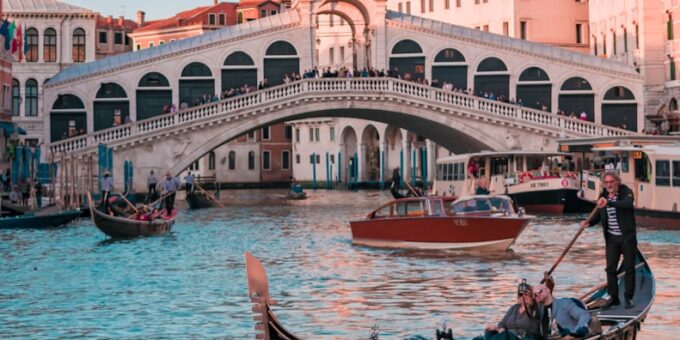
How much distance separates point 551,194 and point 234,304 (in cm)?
2194

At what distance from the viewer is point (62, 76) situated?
51188mm

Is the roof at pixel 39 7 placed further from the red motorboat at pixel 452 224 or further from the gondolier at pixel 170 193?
the red motorboat at pixel 452 224

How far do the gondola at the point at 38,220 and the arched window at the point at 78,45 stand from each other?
27.1 m

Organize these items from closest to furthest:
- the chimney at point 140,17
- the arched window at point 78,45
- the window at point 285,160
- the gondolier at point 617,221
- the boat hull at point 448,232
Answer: the gondolier at point 617,221, the boat hull at point 448,232, the arched window at point 78,45, the window at point 285,160, the chimney at point 140,17

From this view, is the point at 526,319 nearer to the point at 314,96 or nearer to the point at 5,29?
the point at 5,29

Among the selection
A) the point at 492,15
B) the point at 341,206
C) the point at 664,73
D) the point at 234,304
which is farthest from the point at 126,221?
the point at 492,15

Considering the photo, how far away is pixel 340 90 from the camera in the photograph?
4834 centimetres

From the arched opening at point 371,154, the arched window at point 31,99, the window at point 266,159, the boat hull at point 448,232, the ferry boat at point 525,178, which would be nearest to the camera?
the boat hull at point 448,232

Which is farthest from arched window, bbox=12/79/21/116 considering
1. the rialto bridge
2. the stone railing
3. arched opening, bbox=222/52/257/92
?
the stone railing

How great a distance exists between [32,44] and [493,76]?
2048 centimetres

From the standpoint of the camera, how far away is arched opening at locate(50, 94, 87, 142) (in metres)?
50.8

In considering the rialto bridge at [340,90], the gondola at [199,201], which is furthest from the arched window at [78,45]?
the gondola at [199,201]

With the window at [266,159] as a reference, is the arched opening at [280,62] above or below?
above

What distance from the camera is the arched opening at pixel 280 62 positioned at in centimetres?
5172
